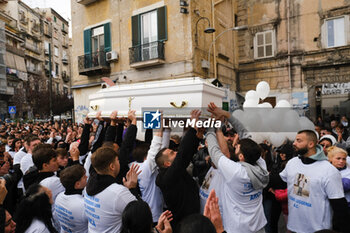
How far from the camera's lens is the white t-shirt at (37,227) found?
6.65ft

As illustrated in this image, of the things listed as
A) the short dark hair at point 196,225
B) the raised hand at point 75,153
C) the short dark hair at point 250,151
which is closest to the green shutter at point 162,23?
the raised hand at point 75,153

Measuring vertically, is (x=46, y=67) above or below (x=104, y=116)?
above

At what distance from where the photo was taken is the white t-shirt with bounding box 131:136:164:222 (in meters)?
2.98

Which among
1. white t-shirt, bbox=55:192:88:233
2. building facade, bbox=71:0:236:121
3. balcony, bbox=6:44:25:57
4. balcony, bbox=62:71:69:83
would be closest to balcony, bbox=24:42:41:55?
balcony, bbox=6:44:25:57

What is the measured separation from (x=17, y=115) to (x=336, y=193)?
32057mm

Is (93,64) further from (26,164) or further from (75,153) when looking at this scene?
(75,153)

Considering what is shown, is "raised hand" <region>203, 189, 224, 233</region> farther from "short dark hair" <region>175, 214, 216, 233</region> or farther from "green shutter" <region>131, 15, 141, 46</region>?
"green shutter" <region>131, 15, 141, 46</region>

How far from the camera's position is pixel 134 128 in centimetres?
327

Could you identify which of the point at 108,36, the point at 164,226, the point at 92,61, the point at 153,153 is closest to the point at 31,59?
the point at 92,61

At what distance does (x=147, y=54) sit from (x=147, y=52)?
0.32 feet

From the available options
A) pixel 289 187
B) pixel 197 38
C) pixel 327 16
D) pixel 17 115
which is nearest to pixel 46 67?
pixel 17 115

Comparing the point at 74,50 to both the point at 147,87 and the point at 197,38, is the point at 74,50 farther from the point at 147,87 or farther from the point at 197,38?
the point at 147,87

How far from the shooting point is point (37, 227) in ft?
6.72

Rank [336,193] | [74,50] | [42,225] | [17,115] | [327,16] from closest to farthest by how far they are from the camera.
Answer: [42,225] < [336,193] < [327,16] < [74,50] < [17,115]
